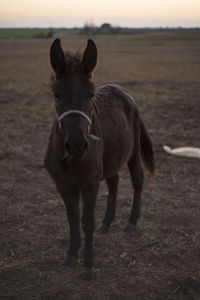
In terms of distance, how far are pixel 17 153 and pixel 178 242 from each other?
4.05 m

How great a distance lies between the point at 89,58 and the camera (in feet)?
9.20

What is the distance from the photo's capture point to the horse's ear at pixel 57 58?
8.86 ft

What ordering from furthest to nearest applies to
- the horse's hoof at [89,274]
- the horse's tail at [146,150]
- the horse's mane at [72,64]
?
the horse's tail at [146,150], the horse's hoof at [89,274], the horse's mane at [72,64]

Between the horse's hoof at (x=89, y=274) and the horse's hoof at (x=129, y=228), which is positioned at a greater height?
the horse's hoof at (x=129, y=228)

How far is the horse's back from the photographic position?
3499 millimetres

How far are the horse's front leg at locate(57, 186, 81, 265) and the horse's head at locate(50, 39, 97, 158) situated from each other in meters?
0.67

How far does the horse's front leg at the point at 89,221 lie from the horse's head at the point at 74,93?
61 cm

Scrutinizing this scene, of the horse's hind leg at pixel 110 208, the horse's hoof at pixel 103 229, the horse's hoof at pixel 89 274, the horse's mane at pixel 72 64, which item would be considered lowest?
the horse's hoof at pixel 89 274

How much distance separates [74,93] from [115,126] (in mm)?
1087

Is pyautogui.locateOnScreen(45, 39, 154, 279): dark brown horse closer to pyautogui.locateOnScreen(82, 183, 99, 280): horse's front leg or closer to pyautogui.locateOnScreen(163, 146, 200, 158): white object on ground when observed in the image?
pyautogui.locateOnScreen(82, 183, 99, 280): horse's front leg

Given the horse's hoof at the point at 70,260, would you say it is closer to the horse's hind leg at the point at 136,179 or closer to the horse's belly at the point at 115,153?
the horse's belly at the point at 115,153

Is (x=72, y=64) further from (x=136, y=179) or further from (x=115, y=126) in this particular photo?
(x=136, y=179)

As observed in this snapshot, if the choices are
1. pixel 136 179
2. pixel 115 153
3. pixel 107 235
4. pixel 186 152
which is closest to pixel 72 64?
pixel 115 153

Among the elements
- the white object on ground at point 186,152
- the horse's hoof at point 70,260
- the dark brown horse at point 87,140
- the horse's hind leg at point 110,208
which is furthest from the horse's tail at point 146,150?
the white object on ground at point 186,152
